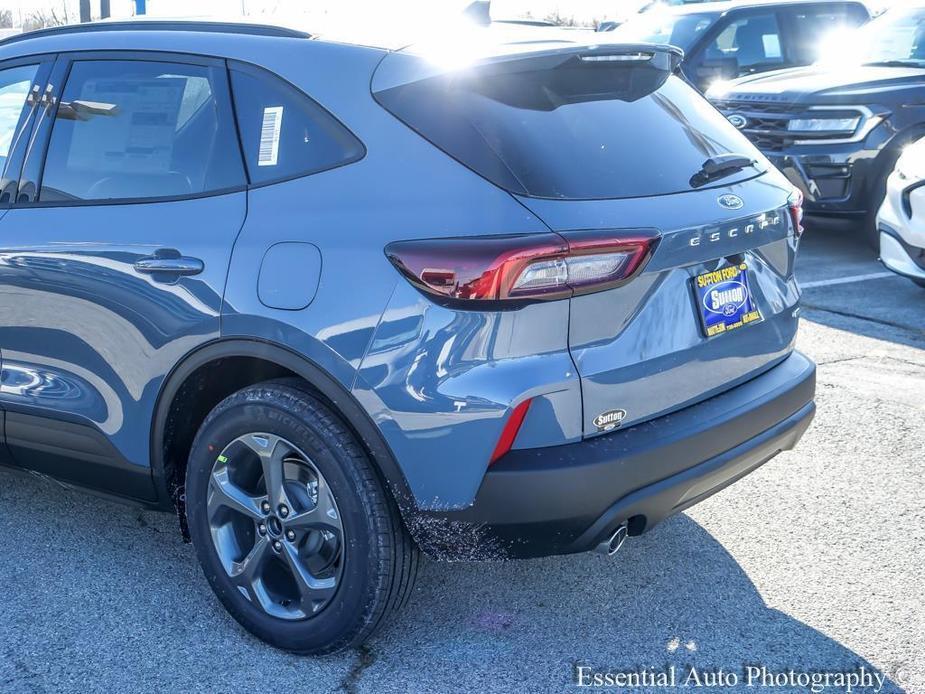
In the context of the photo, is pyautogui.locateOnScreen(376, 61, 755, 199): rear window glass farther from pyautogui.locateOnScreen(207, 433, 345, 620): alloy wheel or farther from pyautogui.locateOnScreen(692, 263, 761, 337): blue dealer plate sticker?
pyautogui.locateOnScreen(207, 433, 345, 620): alloy wheel

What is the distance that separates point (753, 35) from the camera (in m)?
10.5

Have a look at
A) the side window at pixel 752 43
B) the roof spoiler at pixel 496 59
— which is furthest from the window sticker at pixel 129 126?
the side window at pixel 752 43

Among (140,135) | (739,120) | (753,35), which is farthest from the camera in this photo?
(753,35)

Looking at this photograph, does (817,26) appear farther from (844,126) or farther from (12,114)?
(12,114)

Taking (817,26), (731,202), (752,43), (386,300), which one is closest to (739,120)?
(752,43)

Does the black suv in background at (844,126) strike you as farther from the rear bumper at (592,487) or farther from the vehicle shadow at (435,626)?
the rear bumper at (592,487)

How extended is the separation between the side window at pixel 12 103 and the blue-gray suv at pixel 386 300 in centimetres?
13

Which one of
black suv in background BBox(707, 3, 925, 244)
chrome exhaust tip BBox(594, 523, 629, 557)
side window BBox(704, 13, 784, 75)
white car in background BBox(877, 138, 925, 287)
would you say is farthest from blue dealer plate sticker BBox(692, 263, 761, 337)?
side window BBox(704, 13, 784, 75)

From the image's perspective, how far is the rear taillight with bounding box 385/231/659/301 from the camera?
2582mm

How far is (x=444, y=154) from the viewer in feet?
9.03

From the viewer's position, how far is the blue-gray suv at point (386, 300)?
265cm

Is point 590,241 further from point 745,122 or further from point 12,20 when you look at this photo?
point 12,20

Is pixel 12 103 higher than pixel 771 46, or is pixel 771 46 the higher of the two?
pixel 12 103

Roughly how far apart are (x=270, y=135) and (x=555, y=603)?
1.67 meters
